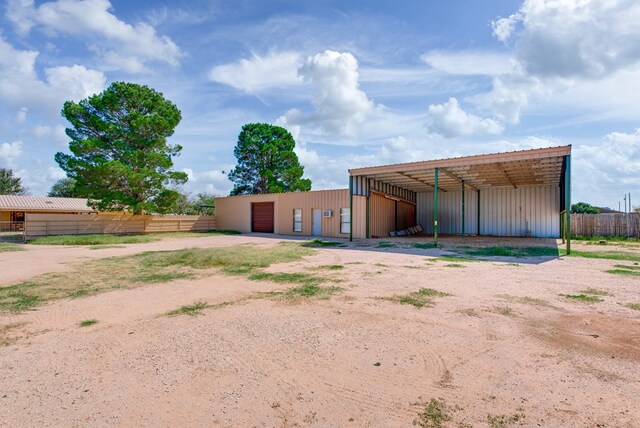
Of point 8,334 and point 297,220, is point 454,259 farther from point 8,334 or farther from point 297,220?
point 297,220

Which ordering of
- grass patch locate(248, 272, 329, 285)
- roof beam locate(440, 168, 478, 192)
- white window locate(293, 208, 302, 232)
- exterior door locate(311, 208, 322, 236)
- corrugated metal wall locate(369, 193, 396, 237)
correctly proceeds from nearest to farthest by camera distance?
grass patch locate(248, 272, 329, 285) < roof beam locate(440, 168, 478, 192) < corrugated metal wall locate(369, 193, 396, 237) < exterior door locate(311, 208, 322, 236) < white window locate(293, 208, 302, 232)

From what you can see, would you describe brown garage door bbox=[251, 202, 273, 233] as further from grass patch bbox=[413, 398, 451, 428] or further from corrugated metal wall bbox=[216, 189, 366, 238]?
Answer: grass patch bbox=[413, 398, 451, 428]

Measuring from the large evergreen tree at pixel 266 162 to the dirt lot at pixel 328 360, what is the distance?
108 feet

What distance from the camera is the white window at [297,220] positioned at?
25672mm

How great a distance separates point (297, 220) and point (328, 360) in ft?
73.0

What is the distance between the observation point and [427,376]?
11.0 ft

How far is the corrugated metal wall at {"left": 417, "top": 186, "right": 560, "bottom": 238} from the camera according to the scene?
24.3 m

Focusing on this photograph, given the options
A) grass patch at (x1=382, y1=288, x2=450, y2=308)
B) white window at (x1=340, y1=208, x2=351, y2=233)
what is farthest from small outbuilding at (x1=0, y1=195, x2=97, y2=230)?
grass patch at (x1=382, y1=288, x2=450, y2=308)

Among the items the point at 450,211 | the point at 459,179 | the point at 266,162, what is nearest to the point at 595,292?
the point at 459,179

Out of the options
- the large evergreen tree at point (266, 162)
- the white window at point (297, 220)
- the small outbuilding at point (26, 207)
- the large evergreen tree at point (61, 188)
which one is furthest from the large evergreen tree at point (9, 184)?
the white window at point (297, 220)

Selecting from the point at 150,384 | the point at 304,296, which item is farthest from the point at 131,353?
the point at 304,296

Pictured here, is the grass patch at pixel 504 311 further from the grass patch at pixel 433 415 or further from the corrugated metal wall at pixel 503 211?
the corrugated metal wall at pixel 503 211

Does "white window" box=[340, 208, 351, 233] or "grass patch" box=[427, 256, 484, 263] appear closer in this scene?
"grass patch" box=[427, 256, 484, 263]

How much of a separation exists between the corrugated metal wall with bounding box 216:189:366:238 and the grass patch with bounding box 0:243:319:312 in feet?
31.4
